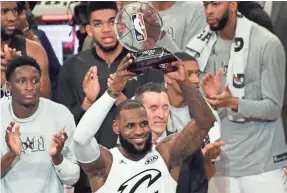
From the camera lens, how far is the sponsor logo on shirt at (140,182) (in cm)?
461

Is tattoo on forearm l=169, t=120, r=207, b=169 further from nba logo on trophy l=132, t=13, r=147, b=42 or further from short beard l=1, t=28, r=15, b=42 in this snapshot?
short beard l=1, t=28, r=15, b=42

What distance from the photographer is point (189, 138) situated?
15.6ft

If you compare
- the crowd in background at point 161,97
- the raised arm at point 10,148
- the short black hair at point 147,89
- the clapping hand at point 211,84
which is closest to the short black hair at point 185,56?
the crowd in background at point 161,97

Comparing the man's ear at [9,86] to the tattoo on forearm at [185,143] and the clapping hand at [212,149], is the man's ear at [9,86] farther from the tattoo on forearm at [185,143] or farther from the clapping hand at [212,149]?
the clapping hand at [212,149]

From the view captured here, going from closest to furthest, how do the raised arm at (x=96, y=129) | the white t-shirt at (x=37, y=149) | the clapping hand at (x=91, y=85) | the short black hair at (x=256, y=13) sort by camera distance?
1. the raised arm at (x=96, y=129)
2. the white t-shirt at (x=37, y=149)
3. the clapping hand at (x=91, y=85)
4. the short black hair at (x=256, y=13)

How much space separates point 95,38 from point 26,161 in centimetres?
90

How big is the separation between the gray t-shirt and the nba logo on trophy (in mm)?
1321

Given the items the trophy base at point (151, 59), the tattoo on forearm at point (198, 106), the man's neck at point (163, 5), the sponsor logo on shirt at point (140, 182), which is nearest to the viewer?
the trophy base at point (151, 59)

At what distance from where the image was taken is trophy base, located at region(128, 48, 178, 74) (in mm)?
4160

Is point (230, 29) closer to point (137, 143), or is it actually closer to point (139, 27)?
point (139, 27)

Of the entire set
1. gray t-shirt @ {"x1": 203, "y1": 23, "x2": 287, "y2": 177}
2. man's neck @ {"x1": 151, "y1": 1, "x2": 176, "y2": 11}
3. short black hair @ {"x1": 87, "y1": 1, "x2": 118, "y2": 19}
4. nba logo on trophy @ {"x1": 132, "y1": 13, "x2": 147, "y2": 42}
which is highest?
nba logo on trophy @ {"x1": 132, "y1": 13, "x2": 147, "y2": 42}

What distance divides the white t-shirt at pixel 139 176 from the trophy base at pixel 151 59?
0.61 meters

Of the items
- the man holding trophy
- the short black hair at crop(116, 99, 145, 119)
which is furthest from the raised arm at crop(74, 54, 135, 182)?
the short black hair at crop(116, 99, 145, 119)

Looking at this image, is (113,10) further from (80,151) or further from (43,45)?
(80,151)
